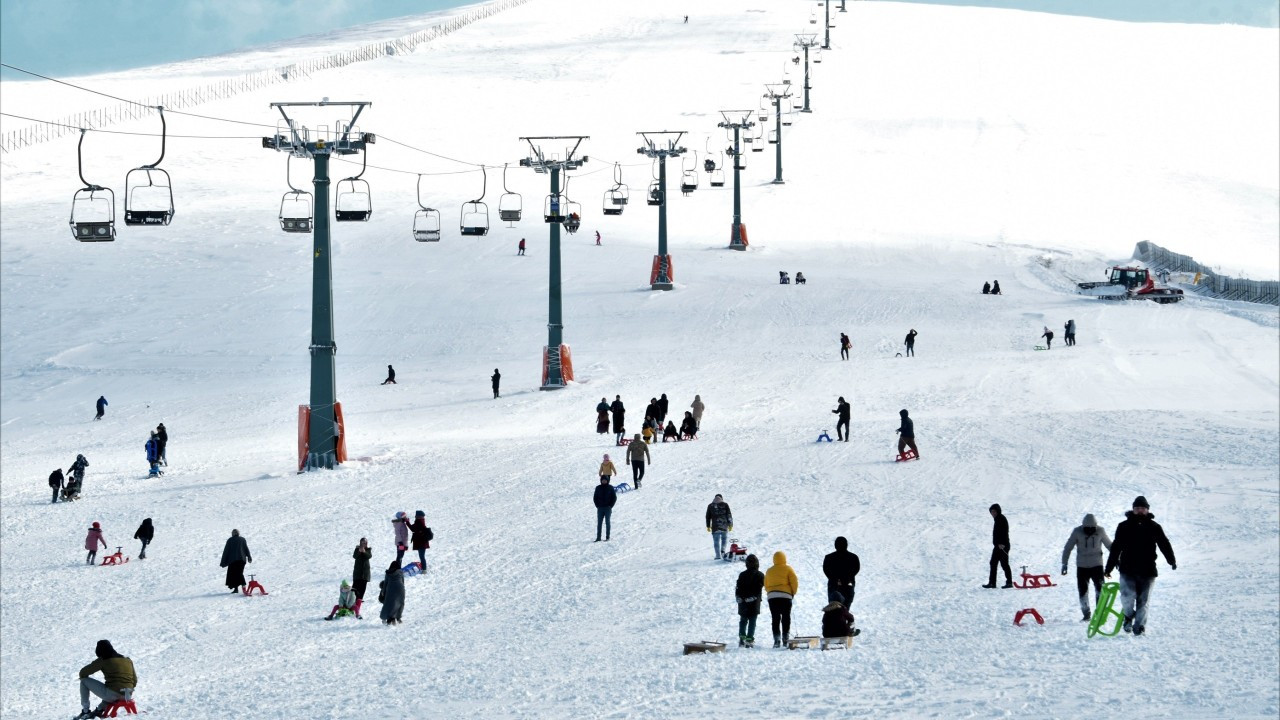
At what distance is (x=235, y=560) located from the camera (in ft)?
56.8

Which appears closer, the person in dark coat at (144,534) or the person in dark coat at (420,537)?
the person in dark coat at (420,537)

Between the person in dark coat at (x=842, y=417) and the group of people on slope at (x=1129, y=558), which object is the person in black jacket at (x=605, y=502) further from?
the person in dark coat at (x=842, y=417)

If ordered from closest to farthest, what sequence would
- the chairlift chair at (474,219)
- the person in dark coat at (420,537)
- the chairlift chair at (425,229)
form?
1. the person in dark coat at (420,537)
2. the chairlift chair at (425,229)
3. the chairlift chair at (474,219)

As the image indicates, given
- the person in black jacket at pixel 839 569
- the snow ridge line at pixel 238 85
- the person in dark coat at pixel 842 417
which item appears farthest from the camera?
the snow ridge line at pixel 238 85

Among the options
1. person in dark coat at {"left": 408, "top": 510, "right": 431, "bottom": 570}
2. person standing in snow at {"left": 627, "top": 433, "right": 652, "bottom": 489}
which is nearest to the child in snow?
person in dark coat at {"left": 408, "top": 510, "right": 431, "bottom": 570}

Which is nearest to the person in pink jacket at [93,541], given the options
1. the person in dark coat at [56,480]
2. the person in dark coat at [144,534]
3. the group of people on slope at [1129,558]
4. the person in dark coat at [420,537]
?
the person in dark coat at [144,534]

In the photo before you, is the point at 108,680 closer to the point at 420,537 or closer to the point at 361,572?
the point at 361,572

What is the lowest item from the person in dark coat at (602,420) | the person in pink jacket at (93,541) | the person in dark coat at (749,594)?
the person in pink jacket at (93,541)

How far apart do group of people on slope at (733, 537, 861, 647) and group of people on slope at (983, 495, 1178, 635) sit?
77.8 inches

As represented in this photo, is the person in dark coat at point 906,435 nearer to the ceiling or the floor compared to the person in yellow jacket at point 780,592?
nearer to the ceiling

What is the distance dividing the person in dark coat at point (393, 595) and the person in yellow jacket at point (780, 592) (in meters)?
4.22

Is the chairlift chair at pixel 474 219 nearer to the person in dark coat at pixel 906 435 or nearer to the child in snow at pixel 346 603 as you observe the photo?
the person in dark coat at pixel 906 435

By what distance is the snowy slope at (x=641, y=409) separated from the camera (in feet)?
41.3

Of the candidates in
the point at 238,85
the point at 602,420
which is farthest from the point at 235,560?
the point at 238,85
